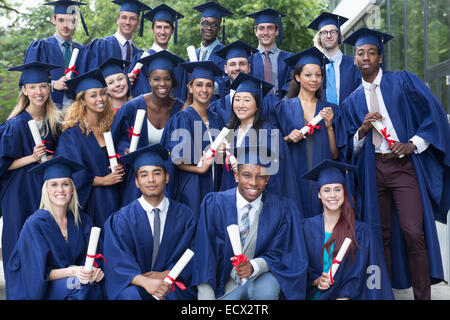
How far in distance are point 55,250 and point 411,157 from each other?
9.78 feet

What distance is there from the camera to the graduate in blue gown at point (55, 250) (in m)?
4.11

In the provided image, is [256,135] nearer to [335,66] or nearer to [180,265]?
[180,265]

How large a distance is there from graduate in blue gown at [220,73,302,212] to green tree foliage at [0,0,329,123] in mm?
5150

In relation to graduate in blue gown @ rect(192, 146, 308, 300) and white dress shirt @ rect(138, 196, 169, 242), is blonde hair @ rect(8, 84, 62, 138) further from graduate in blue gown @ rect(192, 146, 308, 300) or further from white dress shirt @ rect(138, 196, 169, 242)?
graduate in blue gown @ rect(192, 146, 308, 300)

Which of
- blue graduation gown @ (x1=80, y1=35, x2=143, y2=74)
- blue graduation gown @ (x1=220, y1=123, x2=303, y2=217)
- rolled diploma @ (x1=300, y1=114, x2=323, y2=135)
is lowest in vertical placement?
blue graduation gown @ (x1=220, y1=123, x2=303, y2=217)

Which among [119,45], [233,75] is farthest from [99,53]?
[233,75]

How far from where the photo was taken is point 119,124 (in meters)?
5.10

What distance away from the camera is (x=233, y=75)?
5633mm

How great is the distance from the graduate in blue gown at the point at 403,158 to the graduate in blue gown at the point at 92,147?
2142 mm

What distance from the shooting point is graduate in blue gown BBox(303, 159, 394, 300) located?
4.13 meters

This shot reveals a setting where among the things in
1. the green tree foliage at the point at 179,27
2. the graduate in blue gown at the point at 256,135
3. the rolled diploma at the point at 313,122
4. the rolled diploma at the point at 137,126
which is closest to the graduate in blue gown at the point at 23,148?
the rolled diploma at the point at 137,126

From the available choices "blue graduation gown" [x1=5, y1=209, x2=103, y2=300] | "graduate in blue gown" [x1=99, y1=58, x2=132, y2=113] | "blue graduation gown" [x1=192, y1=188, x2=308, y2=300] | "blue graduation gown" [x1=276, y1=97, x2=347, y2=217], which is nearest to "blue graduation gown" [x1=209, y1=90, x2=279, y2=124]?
"blue graduation gown" [x1=276, y1=97, x2=347, y2=217]

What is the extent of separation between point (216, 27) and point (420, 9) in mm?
2500

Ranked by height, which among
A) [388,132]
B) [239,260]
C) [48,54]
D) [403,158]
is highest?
[48,54]
